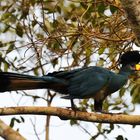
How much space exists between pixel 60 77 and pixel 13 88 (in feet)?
0.89

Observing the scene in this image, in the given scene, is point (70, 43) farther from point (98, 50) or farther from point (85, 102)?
point (85, 102)

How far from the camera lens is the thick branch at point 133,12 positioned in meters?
2.22

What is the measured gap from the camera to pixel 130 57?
9.23 ft

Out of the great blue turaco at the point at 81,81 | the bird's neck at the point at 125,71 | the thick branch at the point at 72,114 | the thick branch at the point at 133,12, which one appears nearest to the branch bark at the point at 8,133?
the great blue turaco at the point at 81,81

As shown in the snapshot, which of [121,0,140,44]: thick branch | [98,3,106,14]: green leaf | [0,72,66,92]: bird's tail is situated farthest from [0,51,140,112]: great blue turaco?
[98,3,106,14]: green leaf

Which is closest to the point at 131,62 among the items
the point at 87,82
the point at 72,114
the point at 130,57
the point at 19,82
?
the point at 130,57

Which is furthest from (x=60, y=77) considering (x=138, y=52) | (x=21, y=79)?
(x=138, y=52)

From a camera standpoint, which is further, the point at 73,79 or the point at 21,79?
the point at 73,79

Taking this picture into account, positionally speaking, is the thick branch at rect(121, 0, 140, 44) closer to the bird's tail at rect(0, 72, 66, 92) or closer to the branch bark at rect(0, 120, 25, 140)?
the bird's tail at rect(0, 72, 66, 92)

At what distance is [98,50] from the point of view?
11.3 ft

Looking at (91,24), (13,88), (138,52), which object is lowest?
(13,88)

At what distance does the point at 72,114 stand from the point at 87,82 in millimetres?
327

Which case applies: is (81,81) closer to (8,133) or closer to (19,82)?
(19,82)

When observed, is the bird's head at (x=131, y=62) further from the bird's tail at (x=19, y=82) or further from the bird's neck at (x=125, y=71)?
the bird's tail at (x=19, y=82)
